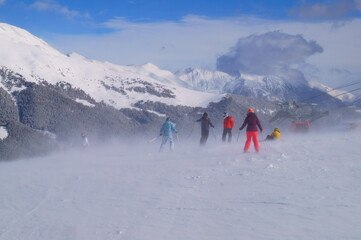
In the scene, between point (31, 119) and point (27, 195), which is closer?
point (27, 195)

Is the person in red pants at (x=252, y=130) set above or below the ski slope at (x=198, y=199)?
above

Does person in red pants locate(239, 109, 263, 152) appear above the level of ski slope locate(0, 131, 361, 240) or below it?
above

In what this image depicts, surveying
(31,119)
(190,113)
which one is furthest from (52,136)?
(190,113)

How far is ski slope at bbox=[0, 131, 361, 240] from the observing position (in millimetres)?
7824

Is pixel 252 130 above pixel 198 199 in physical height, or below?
above

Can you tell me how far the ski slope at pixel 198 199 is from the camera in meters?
7.82

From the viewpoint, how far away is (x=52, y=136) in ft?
477

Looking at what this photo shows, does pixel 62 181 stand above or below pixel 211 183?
below

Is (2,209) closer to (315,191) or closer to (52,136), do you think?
(315,191)

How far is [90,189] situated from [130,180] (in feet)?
4.80

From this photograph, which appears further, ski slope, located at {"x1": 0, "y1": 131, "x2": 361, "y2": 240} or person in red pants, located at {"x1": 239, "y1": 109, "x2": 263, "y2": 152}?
person in red pants, located at {"x1": 239, "y1": 109, "x2": 263, "y2": 152}

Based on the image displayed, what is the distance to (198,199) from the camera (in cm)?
989

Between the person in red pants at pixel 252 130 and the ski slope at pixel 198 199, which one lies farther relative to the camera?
the person in red pants at pixel 252 130

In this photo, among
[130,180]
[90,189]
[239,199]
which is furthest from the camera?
[130,180]
